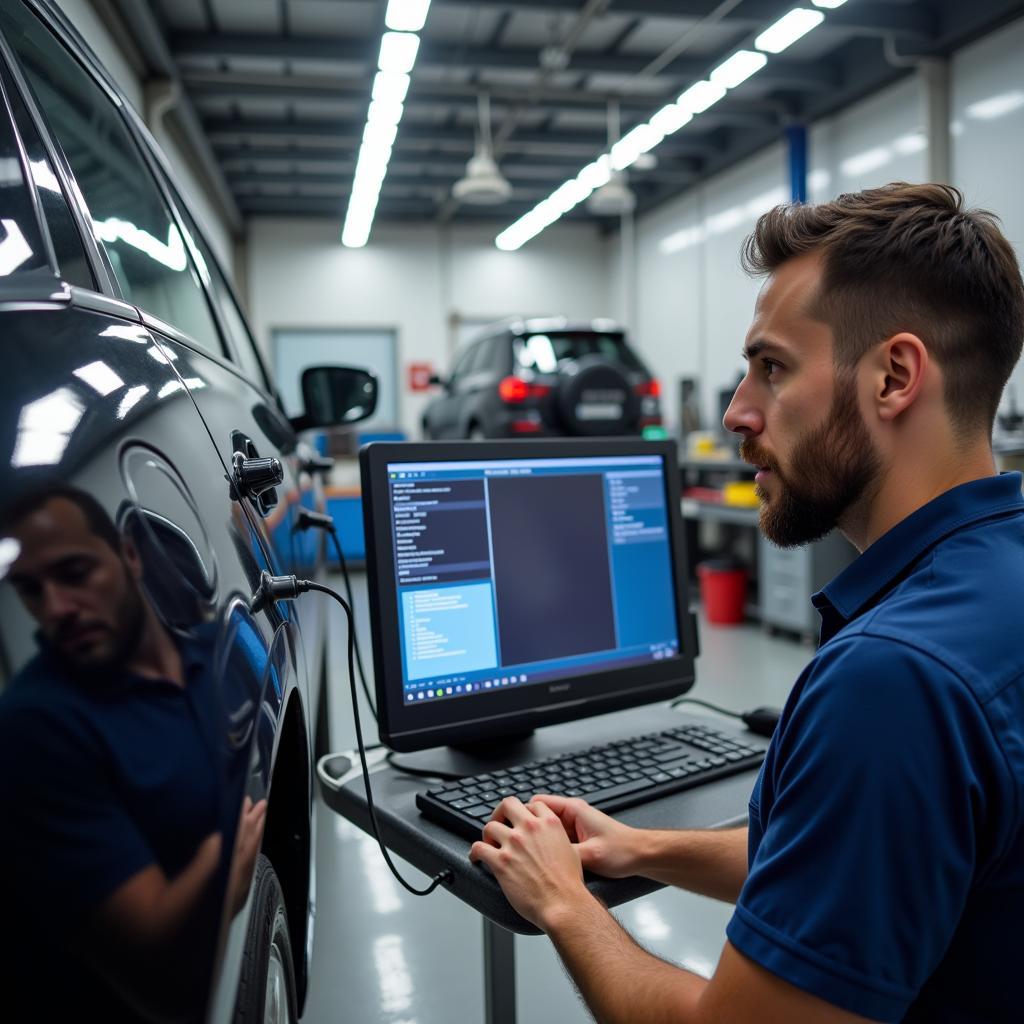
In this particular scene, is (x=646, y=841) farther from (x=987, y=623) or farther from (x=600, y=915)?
(x=987, y=623)

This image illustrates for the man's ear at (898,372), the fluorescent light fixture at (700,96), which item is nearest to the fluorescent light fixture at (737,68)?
the fluorescent light fixture at (700,96)

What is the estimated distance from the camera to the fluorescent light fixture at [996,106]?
617 cm

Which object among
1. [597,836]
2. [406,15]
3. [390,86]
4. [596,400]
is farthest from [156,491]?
[596,400]

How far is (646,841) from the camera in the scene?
108 cm

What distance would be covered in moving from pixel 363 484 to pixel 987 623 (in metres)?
0.77

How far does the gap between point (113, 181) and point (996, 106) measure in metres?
6.73

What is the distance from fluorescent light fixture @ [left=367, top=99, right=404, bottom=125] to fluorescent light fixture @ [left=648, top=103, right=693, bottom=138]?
2.00 metres

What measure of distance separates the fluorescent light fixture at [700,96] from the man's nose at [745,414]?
6.33 metres

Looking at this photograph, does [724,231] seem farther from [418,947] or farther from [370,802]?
[370,802]

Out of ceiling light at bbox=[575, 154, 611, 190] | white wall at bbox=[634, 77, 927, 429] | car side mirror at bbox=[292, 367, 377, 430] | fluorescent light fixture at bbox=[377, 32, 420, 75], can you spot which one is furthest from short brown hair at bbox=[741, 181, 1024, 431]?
ceiling light at bbox=[575, 154, 611, 190]

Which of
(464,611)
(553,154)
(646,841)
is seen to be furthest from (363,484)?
(553,154)

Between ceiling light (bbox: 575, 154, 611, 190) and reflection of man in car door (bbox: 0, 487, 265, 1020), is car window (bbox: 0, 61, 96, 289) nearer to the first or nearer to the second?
reflection of man in car door (bbox: 0, 487, 265, 1020)

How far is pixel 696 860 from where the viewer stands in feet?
3.57

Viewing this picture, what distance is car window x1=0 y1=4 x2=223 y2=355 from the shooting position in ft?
3.26
